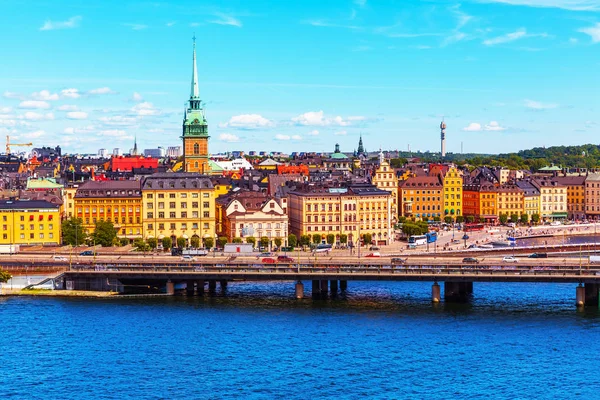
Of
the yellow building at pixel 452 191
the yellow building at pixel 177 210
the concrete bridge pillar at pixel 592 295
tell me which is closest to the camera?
the concrete bridge pillar at pixel 592 295

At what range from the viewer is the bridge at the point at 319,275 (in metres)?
67.6

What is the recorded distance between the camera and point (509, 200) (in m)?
130

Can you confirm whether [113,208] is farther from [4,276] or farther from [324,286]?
[324,286]

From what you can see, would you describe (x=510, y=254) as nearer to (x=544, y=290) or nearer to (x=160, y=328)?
(x=544, y=290)

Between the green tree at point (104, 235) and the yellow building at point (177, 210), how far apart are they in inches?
146

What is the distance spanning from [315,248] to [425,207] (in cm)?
3553

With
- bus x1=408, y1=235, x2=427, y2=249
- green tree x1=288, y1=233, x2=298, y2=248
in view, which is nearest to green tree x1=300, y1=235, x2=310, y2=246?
green tree x1=288, y1=233, x2=298, y2=248

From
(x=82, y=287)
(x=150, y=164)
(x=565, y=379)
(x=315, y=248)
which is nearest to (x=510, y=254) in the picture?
(x=315, y=248)

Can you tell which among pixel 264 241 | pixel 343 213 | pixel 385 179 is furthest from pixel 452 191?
pixel 264 241

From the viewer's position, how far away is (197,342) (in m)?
55.9

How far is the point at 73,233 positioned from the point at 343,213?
25.0m

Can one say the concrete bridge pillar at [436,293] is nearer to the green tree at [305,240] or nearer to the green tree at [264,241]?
the green tree at [264,241]

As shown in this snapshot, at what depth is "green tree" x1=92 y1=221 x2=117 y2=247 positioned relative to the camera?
309 feet

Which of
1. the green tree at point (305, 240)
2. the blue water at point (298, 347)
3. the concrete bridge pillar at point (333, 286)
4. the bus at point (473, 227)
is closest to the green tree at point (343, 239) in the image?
the green tree at point (305, 240)
